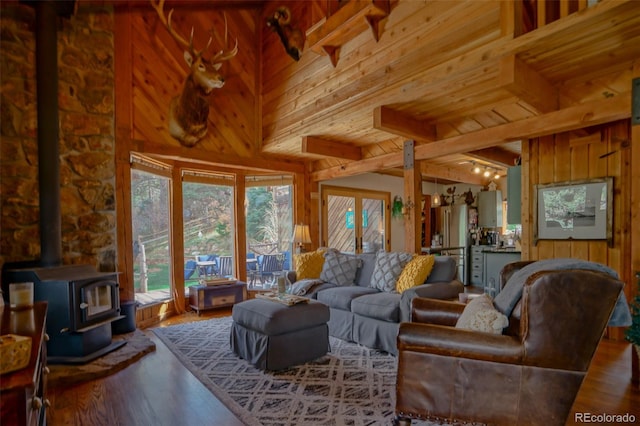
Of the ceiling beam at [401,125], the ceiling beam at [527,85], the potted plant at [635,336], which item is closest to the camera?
the potted plant at [635,336]

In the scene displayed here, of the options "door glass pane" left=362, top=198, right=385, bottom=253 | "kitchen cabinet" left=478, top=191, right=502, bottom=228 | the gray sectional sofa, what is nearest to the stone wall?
the gray sectional sofa

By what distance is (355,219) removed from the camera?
695 cm

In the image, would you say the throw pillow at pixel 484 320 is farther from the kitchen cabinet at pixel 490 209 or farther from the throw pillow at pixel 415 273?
the kitchen cabinet at pixel 490 209

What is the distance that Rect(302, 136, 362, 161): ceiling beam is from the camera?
4.81 m

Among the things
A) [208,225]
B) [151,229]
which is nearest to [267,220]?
[208,225]

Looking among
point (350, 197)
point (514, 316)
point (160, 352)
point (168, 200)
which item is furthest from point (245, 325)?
point (350, 197)

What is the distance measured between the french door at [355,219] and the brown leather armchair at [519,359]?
468 centimetres

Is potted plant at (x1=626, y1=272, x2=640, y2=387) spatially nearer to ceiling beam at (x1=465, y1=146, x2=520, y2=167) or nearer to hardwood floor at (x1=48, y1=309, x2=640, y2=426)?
hardwood floor at (x1=48, y1=309, x2=640, y2=426)

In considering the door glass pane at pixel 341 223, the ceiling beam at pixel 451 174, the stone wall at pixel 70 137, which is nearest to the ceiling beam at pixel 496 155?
the ceiling beam at pixel 451 174

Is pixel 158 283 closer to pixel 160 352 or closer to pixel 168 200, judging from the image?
pixel 168 200

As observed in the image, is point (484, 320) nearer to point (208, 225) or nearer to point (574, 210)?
point (574, 210)

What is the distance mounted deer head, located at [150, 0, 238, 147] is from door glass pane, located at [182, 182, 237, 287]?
950 millimetres

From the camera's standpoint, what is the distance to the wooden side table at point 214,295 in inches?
189

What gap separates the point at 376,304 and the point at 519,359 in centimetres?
178
